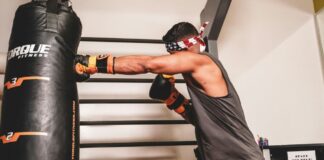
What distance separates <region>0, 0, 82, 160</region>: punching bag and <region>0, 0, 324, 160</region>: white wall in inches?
Answer: 40.6

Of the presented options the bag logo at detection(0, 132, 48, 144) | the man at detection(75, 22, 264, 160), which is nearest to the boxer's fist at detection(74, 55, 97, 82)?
the man at detection(75, 22, 264, 160)

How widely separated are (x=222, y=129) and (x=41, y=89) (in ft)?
3.30

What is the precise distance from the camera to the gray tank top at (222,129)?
185cm

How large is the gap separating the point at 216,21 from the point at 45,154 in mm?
1706

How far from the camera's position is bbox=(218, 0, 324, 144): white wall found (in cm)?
298

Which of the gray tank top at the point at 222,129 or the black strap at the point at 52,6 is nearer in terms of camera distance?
the black strap at the point at 52,6

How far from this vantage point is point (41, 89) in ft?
4.81

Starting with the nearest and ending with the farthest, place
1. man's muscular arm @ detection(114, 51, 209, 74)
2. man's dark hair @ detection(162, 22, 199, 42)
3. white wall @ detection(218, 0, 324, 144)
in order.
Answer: man's muscular arm @ detection(114, 51, 209, 74), man's dark hair @ detection(162, 22, 199, 42), white wall @ detection(218, 0, 324, 144)

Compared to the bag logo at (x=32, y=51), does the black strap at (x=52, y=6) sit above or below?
above

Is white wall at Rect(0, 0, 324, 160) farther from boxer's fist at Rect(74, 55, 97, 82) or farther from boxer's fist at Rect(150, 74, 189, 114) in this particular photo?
boxer's fist at Rect(74, 55, 97, 82)

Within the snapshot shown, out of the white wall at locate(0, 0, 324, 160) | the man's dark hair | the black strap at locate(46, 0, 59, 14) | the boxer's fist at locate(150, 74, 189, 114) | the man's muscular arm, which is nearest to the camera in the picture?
the black strap at locate(46, 0, 59, 14)

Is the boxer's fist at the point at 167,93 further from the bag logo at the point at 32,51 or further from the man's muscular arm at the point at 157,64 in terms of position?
the bag logo at the point at 32,51

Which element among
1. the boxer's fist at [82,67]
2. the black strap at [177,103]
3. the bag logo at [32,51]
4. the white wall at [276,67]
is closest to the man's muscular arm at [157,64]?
the boxer's fist at [82,67]

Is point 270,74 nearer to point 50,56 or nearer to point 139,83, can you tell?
point 139,83
